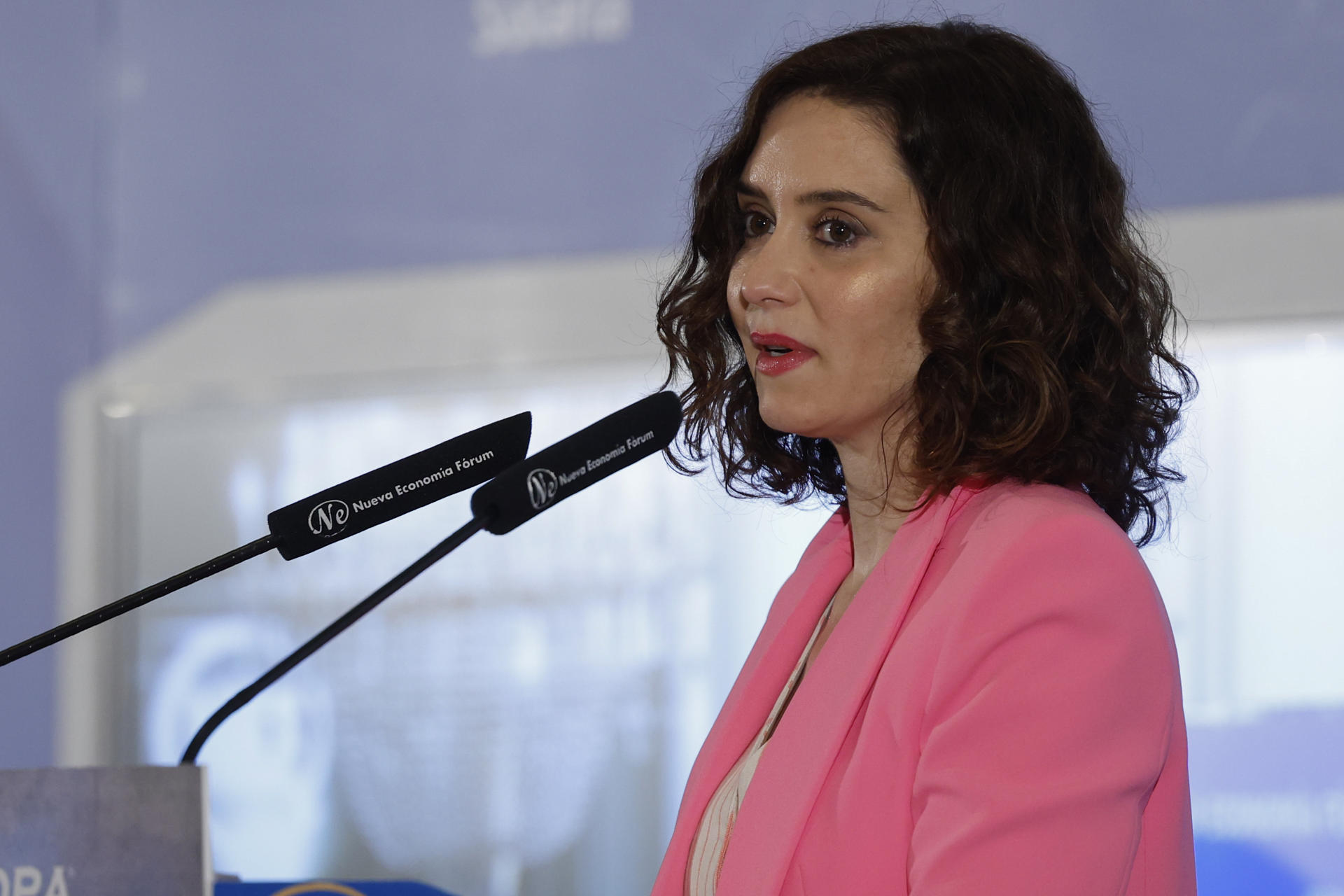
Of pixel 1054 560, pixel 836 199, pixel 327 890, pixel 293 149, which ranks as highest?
pixel 293 149

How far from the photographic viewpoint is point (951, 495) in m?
1.17

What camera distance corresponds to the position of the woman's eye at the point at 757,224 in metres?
1.34

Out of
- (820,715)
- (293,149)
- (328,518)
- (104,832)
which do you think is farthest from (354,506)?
(293,149)

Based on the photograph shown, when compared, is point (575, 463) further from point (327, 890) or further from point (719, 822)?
point (327, 890)

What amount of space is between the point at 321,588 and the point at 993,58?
6.08 feet

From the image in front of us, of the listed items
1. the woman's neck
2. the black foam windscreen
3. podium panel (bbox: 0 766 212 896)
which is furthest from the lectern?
the woman's neck

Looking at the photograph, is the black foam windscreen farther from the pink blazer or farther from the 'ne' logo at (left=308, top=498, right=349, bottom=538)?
the pink blazer

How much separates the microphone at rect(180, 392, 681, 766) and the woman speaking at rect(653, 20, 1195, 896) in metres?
0.23

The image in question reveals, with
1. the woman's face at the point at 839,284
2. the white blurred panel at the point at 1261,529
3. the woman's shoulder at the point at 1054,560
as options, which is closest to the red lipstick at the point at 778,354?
the woman's face at the point at 839,284

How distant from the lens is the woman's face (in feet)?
3.87

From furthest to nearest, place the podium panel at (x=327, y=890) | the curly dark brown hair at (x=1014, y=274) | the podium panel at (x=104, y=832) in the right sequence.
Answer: the podium panel at (x=327, y=890), the curly dark brown hair at (x=1014, y=274), the podium panel at (x=104, y=832)

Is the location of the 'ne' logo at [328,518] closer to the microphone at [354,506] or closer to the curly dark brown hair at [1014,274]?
the microphone at [354,506]

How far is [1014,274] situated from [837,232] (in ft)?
0.56

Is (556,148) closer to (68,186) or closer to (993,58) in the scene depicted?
(68,186)
